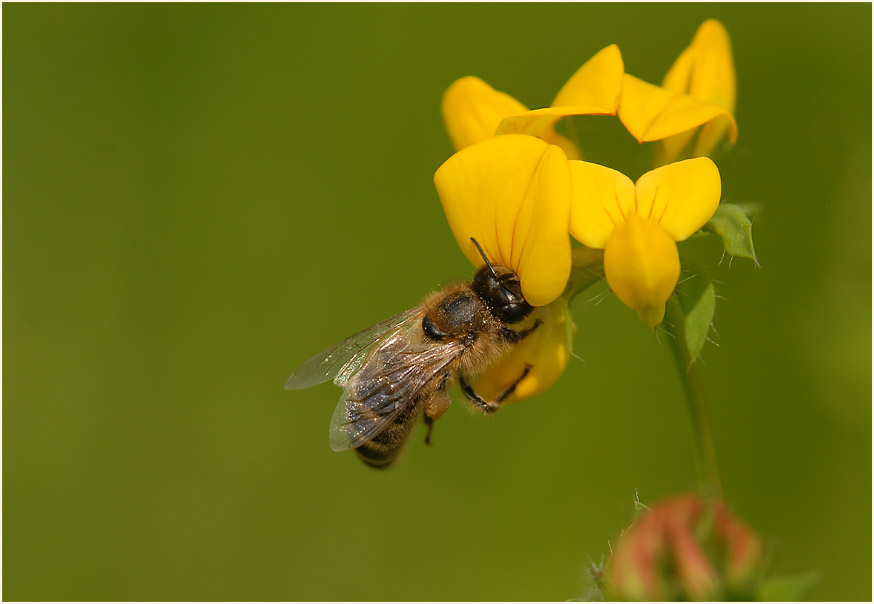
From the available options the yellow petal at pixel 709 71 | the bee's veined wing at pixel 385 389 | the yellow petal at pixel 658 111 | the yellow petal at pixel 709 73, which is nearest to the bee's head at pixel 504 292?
the bee's veined wing at pixel 385 389

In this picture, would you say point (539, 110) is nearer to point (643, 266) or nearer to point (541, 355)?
point (643, 266)

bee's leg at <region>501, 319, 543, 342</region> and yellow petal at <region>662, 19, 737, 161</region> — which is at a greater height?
yellow petal at <region>662, 19, 737, 161</region>

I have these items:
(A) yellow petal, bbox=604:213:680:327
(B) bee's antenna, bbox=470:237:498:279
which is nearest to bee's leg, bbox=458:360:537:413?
(B) bee's antenna, bbox=470:237:498:279

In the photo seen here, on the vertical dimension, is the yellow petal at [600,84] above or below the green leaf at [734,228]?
above

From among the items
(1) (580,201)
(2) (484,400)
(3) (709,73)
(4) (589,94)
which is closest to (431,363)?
(2) (484,400)

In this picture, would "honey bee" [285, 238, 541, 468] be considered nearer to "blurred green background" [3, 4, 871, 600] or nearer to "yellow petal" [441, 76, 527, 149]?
"yellow petal" [441, 76, 527, 149]

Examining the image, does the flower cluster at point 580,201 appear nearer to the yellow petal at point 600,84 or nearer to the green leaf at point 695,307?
the yellow petal at point 600,84

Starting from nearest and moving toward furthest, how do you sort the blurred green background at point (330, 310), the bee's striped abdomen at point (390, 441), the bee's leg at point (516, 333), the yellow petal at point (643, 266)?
the yellow petal at point (643, 266) → the bee's leg at point (516, 333) → the bee's striped abdomen at point (390, 441) → the blurred green background at point (330, 310)
